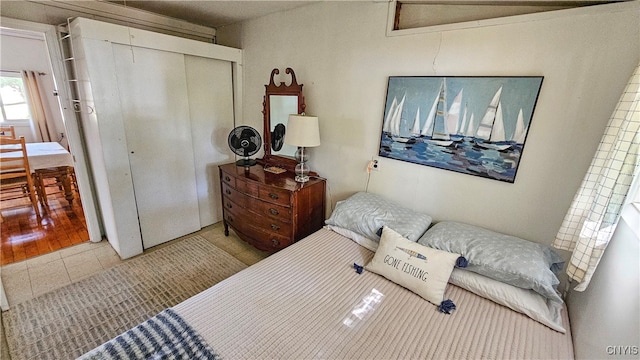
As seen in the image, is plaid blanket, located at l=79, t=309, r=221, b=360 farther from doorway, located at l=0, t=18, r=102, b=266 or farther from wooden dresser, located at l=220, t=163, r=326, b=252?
doorway, located at l=0, t=18, r=102, b=266

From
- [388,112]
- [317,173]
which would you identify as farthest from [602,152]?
[317,173]

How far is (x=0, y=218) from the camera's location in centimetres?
301

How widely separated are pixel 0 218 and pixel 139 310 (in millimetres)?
2713

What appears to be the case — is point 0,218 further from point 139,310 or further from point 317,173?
point 317,173

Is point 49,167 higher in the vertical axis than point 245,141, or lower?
lower

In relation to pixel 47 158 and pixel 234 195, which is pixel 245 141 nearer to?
pixel 234 195

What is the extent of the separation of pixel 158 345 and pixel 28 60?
20.7 feet

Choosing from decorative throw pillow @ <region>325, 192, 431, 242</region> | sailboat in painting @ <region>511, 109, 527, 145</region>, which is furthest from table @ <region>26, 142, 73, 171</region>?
sailboat in painting @ <region>511, 109, 527, 145</region>

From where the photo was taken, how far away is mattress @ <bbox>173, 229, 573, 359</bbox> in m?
1.05

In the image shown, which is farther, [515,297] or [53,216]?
[53,216]

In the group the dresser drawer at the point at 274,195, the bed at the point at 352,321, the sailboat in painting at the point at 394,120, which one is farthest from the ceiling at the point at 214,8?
the bed at the point at 352,321

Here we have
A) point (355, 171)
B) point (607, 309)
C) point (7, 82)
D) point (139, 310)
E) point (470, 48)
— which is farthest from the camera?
point (7, 82)

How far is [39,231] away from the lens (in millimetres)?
2834

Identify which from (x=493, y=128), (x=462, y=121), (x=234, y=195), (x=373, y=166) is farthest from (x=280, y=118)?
(x=493, y=128)
